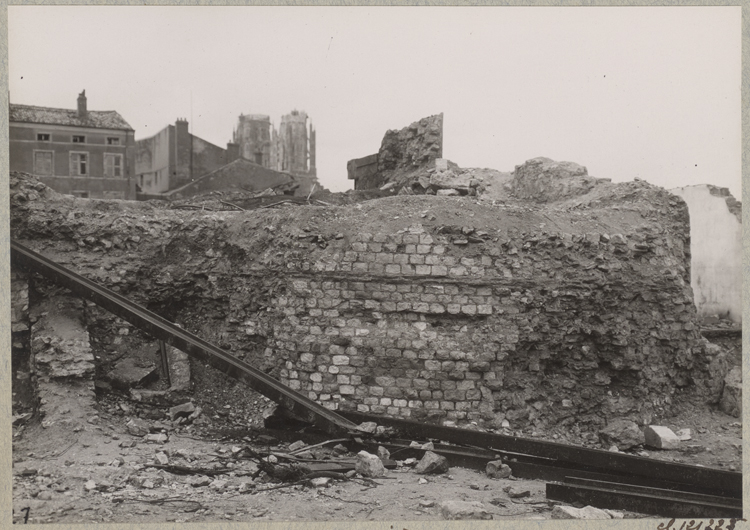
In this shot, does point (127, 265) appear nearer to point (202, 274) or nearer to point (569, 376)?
point (202, 274)

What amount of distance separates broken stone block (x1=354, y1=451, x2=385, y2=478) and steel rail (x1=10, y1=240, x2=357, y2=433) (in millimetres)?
549

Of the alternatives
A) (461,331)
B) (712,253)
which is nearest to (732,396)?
(461,331)

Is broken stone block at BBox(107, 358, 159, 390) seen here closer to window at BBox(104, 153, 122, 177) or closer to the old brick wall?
the old brick wall

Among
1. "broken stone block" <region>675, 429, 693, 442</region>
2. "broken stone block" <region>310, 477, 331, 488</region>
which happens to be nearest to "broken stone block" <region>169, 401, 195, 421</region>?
"broken stone block" <region>310, 477, 331, 488</region>

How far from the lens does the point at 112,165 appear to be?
1046 cm

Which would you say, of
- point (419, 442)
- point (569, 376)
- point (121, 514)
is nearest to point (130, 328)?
point (121, 514)

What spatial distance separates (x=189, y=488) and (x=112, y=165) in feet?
22.0

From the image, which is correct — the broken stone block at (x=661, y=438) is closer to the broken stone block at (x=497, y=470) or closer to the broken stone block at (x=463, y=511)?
the broken stone block at (x=497, y=470)

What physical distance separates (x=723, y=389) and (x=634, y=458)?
344cm

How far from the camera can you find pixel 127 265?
8.23m

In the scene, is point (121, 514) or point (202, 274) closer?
point (121, 514)

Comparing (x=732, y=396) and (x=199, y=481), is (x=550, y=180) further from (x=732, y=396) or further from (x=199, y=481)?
(x=199, y=481)

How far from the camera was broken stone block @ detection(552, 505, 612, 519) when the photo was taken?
17.6 ft

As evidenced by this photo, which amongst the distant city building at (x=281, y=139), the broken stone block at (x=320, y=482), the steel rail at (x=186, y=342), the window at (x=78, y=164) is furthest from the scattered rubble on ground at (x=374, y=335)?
the distant city building at (x=281, y=139)
